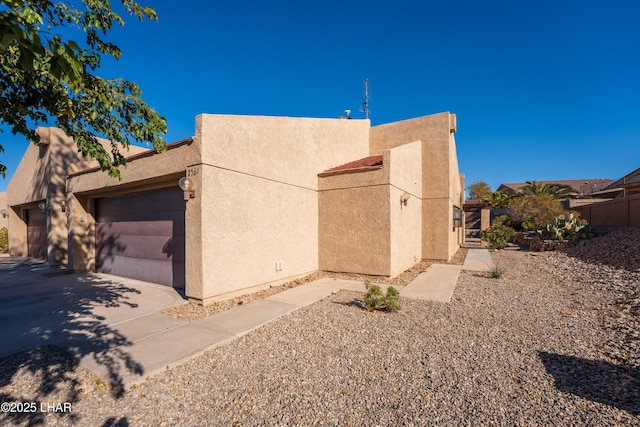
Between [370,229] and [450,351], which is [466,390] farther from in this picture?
[370,229]

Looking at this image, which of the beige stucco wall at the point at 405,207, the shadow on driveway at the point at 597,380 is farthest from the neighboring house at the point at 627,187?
the shadow on driveway at the point at 597,380

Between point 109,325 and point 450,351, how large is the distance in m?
5.69

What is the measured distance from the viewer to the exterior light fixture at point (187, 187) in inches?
240

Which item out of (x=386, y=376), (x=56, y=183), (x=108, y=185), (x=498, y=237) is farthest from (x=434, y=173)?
(x=56, y=183)

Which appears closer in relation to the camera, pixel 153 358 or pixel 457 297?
pixel 153 358

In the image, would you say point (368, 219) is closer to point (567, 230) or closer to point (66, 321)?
point (66, 321)

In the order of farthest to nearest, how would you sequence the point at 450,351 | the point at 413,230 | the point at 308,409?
1. the point at 413,230
2. the point at 450,351
3. the point at 308,409

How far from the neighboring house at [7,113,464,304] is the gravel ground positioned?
268 cm

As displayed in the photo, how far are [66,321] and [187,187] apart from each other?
324cm

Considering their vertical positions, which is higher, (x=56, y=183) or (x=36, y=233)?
(x=56, y=183)

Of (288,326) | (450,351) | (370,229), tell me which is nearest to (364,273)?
(370,229)

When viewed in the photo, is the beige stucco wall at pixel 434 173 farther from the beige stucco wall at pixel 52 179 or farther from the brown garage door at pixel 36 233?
the brown garage door at pixel 36 233

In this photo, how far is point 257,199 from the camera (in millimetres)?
7379

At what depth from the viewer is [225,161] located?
21.4ft
